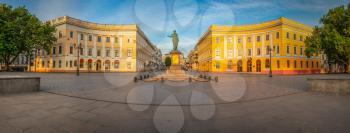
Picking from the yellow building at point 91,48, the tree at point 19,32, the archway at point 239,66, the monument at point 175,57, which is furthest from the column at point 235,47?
the tree at point 19,32

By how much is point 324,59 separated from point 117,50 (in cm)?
6608

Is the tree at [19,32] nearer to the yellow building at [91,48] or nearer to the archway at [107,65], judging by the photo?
the yellow building at [91,48]

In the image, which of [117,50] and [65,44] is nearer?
[65,44]

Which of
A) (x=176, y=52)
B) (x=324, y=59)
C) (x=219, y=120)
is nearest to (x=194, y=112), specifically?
(x=219, y=120)

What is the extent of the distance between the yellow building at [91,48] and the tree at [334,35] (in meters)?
44.2

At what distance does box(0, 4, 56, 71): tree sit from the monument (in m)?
31.3

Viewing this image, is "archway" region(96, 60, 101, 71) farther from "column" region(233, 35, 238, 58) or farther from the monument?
"column" region(233, 35, 238, 58)

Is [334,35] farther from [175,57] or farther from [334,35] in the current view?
[175,57]

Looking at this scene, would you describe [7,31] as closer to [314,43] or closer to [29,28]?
[29,28]

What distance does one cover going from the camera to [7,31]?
96.5 feet

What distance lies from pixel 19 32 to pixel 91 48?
1499 cm

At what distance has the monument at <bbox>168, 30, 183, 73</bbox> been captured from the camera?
2028 cm

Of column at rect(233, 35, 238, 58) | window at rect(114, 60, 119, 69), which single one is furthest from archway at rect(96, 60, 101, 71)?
column at rect(233, 35, 238, 58)

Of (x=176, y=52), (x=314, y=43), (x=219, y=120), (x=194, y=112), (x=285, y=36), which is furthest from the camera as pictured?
(x=285, y=36)
